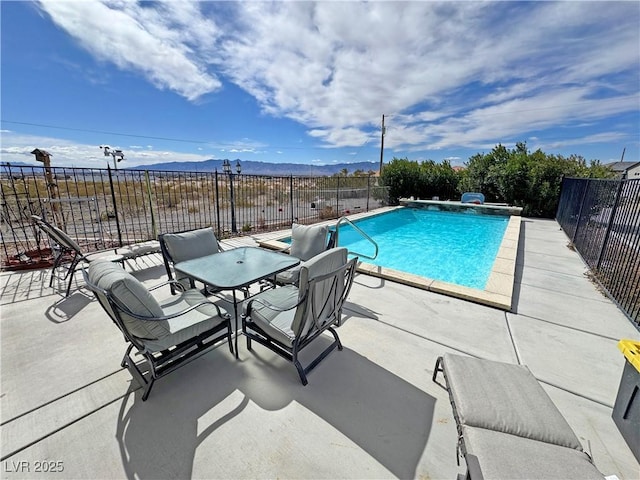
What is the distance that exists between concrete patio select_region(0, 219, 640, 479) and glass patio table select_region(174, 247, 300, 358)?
62 centimetres

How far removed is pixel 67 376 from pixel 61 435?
643mm

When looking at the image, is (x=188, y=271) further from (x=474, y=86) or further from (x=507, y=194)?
(x=474, y=86)

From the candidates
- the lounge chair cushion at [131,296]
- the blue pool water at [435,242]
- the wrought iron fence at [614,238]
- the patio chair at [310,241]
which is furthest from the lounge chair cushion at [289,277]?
the wrought iron fence at [614,238]

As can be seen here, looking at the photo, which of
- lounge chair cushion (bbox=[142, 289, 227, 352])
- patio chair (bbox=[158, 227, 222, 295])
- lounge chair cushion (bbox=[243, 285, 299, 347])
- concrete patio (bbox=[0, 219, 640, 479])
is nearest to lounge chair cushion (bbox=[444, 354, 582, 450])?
concrete patio (bbox=[0, 219, 640, 479])

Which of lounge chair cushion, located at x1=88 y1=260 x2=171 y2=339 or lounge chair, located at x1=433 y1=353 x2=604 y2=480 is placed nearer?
lounge chair, located at x1=433 y1=353 x2=604 y2=480

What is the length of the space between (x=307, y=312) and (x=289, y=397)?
2.15 ft

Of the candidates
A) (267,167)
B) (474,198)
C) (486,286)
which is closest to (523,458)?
(486,286)

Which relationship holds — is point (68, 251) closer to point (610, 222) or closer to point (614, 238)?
point (614, 238)

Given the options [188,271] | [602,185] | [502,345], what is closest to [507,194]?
[602,185]

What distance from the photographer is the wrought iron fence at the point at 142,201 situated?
4598 millimetres

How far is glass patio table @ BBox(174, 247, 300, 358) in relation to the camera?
7.88 feet

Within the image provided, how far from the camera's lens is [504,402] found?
1.37 meters

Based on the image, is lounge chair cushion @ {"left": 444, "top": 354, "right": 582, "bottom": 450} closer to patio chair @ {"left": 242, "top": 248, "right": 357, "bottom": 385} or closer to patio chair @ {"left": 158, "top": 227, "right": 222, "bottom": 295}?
patio chair @ {"left": 242, "top": 248, "right": 357, "bottom": 385}

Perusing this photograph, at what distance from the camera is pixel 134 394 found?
1835 millimetres
